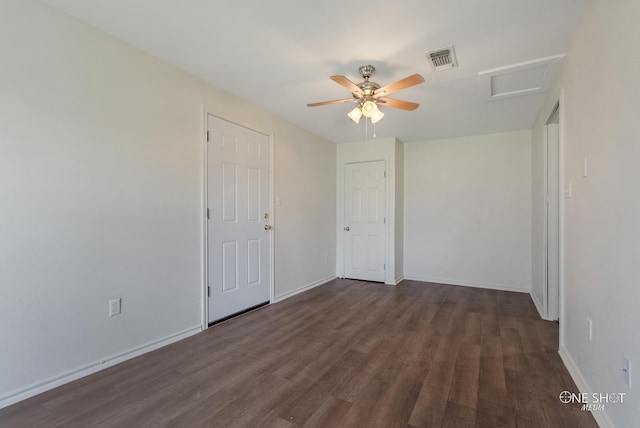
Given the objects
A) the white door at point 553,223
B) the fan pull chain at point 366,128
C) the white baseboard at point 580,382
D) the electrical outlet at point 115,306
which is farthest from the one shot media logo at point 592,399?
the fan pull chain at point 366,128

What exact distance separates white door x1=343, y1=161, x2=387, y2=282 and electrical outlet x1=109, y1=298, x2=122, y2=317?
3578 millimetres

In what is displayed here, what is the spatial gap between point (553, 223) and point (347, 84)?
2.62 metres

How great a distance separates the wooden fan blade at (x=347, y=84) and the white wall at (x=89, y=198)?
1.43 meters

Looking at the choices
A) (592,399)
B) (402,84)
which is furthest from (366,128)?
(592,399)

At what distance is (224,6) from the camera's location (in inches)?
72.4

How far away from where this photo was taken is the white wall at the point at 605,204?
1.26 metres

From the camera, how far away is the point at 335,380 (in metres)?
2.04

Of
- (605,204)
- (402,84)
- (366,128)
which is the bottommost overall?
(605,204)

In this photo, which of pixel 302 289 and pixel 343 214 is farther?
pixel 343 214

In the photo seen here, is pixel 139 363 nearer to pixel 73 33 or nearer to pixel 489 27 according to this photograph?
pixel 73 33

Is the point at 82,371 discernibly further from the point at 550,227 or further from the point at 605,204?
the point at 550,227

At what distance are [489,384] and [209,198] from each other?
Answer: 2782mm

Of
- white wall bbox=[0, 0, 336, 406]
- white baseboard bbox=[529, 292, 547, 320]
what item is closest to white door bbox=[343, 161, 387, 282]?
white baseboard bbox=[529, 292, 547, 320]

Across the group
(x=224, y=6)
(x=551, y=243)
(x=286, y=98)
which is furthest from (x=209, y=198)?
(x=551, y=243)
